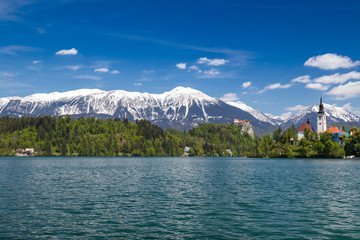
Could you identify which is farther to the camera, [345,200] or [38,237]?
[345,200]

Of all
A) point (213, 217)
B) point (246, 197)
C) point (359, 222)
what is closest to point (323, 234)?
point (359, 222)

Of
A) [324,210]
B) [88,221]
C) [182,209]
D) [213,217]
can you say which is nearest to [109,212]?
[88,221]

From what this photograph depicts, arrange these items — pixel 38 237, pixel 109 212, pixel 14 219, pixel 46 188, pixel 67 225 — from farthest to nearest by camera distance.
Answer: pixel 46 188
pixel 109 212
pixel 14 219
pixel 67 225
pixel 38 237

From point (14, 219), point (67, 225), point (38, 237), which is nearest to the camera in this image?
point (38, 237)

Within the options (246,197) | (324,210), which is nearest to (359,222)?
(324,210)

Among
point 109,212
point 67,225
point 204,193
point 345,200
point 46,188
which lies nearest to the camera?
point 67,225

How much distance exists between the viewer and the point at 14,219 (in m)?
33.4

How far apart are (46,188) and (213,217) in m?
35.8

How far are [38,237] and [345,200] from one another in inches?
1570

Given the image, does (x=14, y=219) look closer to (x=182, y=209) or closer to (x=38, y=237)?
(x=38, y=237)

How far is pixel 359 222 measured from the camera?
32.8 m

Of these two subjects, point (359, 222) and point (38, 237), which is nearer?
point (38, 237)

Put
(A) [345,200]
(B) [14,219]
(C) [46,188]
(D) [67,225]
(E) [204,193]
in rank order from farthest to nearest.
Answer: (C) [46,188] → (E) [204,193] → (A) [345,200] → (B) [14,219] → (D) [67,225]

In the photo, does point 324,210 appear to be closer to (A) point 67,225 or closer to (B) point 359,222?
(B) point 359,222
